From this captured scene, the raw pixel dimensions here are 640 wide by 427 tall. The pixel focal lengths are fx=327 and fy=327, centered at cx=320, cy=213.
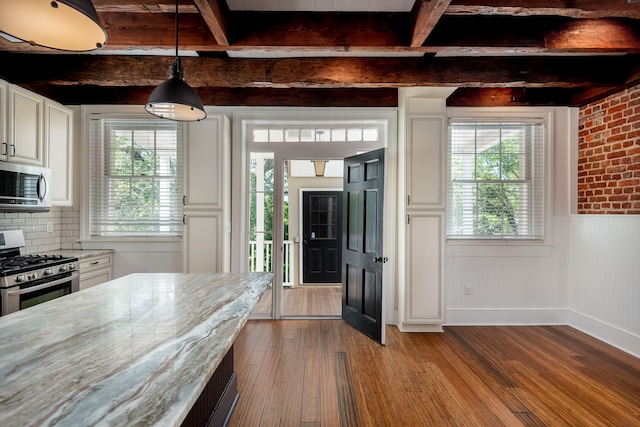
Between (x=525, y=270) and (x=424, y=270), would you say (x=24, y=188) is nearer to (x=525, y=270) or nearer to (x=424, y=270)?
(x=424, y=270)

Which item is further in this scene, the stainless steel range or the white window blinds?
the white window blinds

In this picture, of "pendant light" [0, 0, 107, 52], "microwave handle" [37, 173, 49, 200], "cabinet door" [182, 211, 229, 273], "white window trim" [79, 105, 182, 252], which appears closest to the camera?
"pendant light" [0, 0, 107, 52]

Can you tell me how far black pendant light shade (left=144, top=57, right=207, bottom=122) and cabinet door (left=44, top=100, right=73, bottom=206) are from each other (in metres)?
2.04

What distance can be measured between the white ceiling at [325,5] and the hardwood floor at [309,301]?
3.28 m

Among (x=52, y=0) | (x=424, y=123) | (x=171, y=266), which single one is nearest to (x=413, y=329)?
(x=424, y=123)

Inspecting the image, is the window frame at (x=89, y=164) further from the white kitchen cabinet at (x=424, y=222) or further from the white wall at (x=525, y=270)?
the white wall at (x=525, y=270)

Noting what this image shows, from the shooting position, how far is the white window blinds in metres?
3.86

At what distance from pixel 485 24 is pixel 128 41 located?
2.75 meters

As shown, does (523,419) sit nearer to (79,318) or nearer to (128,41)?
(79,318)

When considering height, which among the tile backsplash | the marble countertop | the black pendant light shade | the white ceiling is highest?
the white ceiling

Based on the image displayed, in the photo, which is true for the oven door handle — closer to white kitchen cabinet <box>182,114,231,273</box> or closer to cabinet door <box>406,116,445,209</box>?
white kitchen cabinet <box>182,114,231,273</box>

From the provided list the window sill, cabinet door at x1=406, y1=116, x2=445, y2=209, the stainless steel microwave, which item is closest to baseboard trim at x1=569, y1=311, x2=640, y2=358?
the window sill

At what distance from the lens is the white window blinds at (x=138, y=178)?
3859mm

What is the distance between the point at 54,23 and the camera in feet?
4.09
